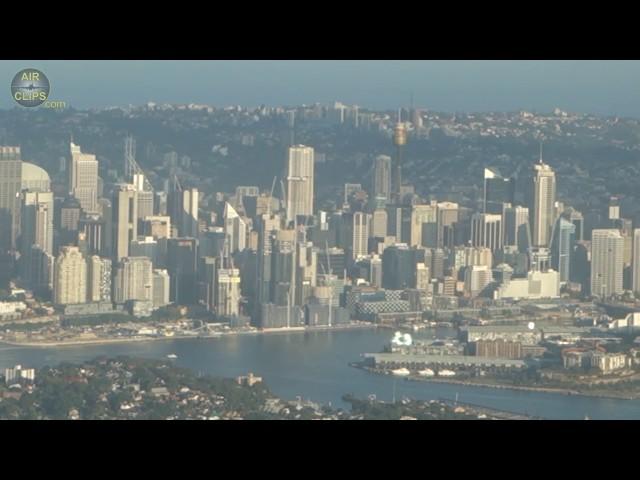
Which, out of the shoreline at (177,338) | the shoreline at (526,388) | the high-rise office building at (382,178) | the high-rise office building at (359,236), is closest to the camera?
the shoreline at (526,388)

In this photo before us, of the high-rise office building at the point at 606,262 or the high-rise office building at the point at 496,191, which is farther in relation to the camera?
the high-rise office building at the point at 496,191

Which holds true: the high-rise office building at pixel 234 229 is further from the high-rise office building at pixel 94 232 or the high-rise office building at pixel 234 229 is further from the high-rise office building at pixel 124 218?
the high-rise office building at pixel 94 232

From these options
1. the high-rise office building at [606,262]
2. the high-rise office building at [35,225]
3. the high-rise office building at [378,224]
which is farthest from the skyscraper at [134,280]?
the high-rise office building at [606,262]

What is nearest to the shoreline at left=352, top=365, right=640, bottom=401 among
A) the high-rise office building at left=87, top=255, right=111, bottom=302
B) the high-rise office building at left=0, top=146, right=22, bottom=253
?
the high-rise office building at left=87, top=255, right=111, bottom=302

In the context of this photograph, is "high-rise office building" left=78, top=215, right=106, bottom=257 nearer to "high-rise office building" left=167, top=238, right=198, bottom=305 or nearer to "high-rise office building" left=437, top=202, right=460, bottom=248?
"high-rise office building" left=167, top=238, right=198, bottom=305
